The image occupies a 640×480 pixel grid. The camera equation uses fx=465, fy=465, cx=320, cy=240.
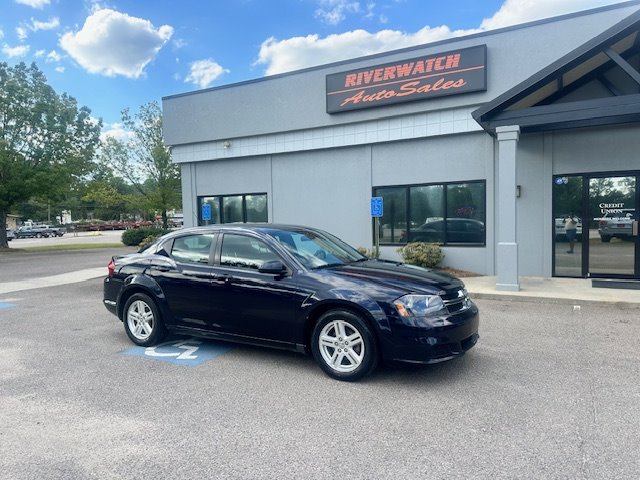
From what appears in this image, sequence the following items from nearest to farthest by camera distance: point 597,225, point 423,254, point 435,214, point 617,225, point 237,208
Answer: point 617,225 < point 597,225 < point 423,254 < point 435,214 < point 237,208

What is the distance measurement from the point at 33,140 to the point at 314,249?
26.3 m

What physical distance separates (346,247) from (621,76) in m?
8.10

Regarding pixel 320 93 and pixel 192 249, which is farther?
pixel 320 93

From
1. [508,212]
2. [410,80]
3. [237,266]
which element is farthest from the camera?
[410,80]

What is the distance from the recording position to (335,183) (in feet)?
45.4

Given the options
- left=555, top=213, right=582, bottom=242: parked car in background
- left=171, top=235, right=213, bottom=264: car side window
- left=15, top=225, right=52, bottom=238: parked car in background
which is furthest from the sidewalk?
left=15, top=225, right=52, bottom=238: parked car in background

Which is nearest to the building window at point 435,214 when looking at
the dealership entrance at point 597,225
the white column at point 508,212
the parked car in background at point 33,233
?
the dealership entrance at point 597,225

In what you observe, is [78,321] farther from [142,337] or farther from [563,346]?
[563,346]

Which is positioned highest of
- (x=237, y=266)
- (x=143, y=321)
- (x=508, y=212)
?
(x=508, y=212)

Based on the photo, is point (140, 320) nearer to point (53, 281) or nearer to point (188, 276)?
point (188, 276)

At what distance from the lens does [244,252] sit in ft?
18.2

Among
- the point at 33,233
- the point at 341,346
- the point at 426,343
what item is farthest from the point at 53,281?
the point at 33,233

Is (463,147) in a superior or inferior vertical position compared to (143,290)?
superior

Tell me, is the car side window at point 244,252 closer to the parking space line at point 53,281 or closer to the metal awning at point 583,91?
the metal awning at point 583,91
